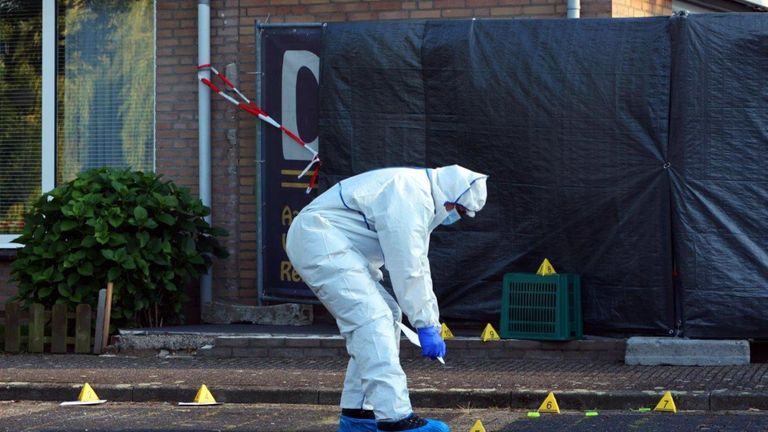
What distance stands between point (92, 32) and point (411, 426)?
781 centimetres

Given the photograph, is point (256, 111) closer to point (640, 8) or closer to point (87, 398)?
point (640, 8)

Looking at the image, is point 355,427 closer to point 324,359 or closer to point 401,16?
point 324,359

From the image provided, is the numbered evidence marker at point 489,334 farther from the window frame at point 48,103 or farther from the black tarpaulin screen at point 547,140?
the window frame at point 48,103

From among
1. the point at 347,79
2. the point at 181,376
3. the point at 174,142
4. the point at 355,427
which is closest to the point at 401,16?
the point at 347,79

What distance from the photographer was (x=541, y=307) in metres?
10.8

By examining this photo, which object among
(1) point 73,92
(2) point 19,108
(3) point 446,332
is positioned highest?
(1) point 73,92

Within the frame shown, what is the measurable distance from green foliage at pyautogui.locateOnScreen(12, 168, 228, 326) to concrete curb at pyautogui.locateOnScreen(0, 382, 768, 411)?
82.9 inches

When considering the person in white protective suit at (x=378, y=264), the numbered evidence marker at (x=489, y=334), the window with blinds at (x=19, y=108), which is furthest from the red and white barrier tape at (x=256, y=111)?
the person in white protective suit at (x=378, y=264)

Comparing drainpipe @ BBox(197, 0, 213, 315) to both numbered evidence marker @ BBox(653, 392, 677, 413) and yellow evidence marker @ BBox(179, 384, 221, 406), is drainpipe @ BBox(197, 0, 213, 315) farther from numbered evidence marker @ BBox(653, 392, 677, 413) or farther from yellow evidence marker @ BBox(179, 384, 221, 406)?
numbered evidence marker @ BBox(653, 392, 677, 413)

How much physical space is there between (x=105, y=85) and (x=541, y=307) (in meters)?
5.19

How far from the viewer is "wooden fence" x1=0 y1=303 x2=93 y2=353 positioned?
11688 mm

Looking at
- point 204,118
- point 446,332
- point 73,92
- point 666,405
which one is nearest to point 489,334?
point 446,332

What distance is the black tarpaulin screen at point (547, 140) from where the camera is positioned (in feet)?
35.0

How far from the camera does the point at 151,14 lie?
13.1 metres
